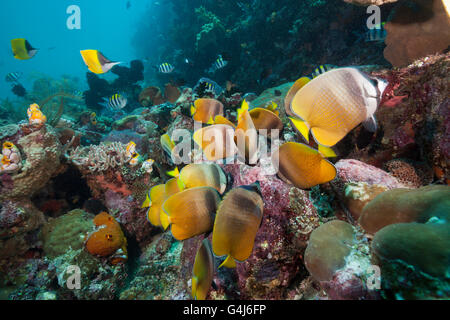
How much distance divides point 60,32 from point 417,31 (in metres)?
123

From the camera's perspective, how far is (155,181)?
151 inches

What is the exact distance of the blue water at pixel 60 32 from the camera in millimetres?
78438

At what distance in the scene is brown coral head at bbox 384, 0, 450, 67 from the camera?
306 centimetres

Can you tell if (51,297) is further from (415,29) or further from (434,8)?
(434,8)

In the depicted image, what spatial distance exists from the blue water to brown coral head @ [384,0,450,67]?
8419cm

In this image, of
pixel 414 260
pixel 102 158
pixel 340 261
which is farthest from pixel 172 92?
pixel 414 260

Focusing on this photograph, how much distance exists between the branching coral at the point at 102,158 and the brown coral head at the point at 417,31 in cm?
488

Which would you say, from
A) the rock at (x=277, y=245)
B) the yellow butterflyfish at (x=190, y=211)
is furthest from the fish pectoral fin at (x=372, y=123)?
the yellow butterflyfish at (x=190, y=211)

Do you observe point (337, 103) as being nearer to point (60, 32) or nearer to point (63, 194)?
point (63, 194)

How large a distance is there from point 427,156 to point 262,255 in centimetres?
201

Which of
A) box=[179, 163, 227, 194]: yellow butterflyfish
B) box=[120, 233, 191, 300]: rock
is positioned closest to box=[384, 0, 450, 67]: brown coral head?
box=[179, 163, 227, 194]: yellow butterflyfish

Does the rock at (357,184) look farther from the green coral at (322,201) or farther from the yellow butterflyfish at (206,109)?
the yellow butterflyfish at (206,109)

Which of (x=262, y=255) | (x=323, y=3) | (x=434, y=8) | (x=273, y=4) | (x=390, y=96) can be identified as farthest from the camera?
(x=273, y=4)
